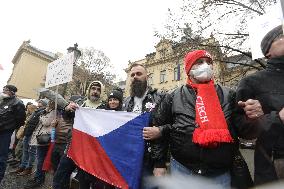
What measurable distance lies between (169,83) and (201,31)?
2778cm

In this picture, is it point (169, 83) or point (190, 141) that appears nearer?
point (190, 141)

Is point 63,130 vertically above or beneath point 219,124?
beneath

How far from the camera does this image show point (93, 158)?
12.6 feet

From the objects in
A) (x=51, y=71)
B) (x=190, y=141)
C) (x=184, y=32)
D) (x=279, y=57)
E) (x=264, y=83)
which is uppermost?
(x=184, y=32)

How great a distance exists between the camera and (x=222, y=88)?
281cm

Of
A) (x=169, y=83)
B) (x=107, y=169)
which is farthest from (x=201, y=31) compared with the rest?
(x=169, y=83)

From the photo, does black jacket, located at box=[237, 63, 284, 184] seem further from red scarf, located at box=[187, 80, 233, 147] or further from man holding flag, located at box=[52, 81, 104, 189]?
man holding flag, located at box=[52, 81, 104, 189]

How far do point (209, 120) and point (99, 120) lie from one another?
195cm

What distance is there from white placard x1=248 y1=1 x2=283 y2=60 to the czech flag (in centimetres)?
143

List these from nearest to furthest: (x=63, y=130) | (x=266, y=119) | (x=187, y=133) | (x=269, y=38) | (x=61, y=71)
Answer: (x=266, y=119), (x=269, y=38), (x=187, y=133), (x=63, y=130), (x=61, y=71)

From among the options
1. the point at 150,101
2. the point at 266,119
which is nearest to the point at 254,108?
the point at 266,119

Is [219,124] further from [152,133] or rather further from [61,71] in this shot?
[61,71]

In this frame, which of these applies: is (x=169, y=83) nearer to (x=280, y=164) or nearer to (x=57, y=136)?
(x=57, y=136)

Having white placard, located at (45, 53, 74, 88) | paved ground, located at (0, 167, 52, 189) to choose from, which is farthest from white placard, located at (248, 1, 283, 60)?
paved ground, located at (0, 167, 52, 189)
